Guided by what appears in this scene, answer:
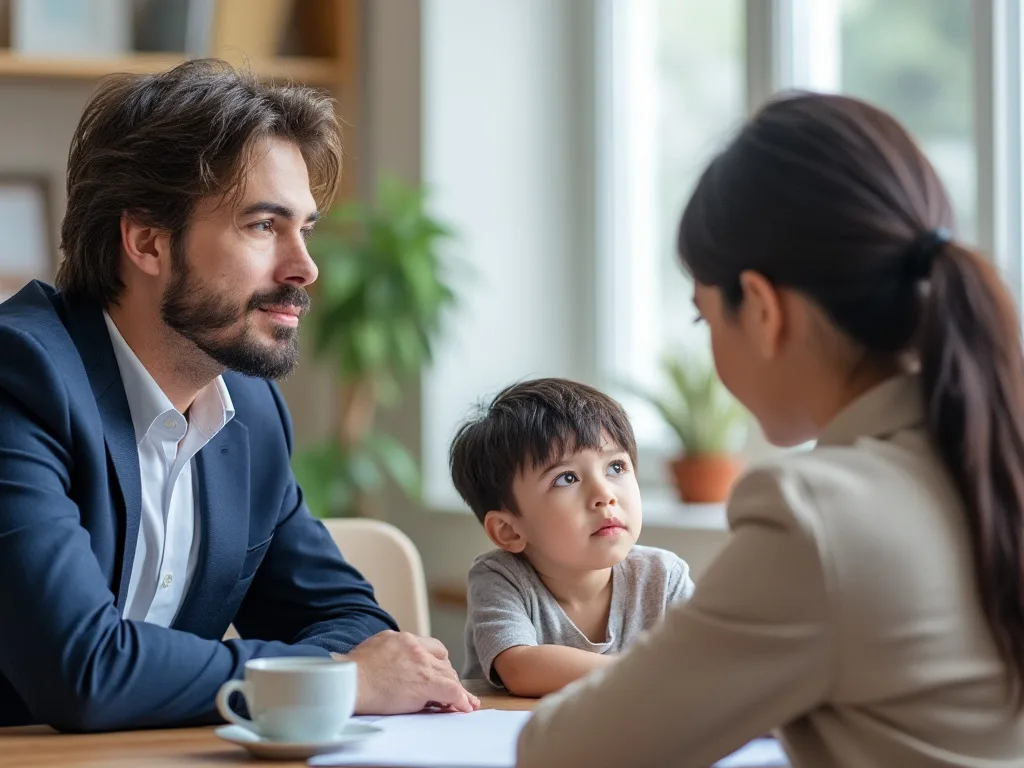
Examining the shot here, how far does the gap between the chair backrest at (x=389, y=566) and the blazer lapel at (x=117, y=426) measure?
44 cm

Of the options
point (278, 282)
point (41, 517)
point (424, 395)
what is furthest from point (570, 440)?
point (424, 395)

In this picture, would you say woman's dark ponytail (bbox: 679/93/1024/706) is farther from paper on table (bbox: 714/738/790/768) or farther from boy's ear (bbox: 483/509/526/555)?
boy's ear (bbox: 483/509/526/555)

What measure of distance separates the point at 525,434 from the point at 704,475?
180 centimetres

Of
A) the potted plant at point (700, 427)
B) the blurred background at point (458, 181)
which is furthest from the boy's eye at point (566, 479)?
the blurred background at point (458, 181)

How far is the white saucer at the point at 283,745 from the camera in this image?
3.79 ft

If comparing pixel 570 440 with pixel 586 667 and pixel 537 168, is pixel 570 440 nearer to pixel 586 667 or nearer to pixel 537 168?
pixel 586 667

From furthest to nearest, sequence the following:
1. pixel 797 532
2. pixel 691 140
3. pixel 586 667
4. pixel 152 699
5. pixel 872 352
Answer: pixel 691 140, pixel 586 667, pixel 152 699, pixel 872 352, pixel 797 532

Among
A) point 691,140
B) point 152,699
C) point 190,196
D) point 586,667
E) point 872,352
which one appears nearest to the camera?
point 872,352

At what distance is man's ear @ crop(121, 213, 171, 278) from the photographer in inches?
69.2

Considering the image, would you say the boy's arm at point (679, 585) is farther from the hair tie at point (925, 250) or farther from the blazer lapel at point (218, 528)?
the hair tie at point (925, 250)

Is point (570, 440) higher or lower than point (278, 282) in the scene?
lower

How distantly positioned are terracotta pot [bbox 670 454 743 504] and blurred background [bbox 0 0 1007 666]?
0.04 m

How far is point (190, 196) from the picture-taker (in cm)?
173

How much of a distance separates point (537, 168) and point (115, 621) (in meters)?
2.78
